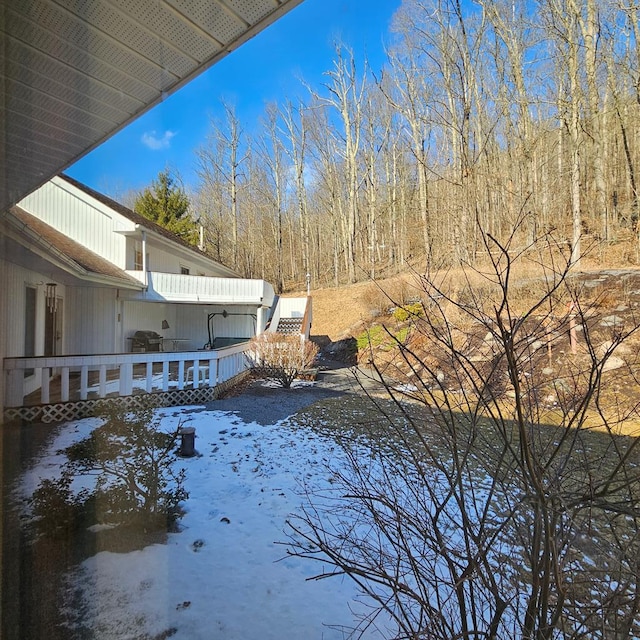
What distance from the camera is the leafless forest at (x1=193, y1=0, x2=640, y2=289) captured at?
3.29 metres

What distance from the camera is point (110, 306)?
10367 millimetres

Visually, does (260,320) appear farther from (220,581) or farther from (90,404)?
(220,581)

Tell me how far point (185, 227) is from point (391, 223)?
415 inches

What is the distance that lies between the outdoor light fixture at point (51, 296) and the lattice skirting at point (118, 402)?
3.12m

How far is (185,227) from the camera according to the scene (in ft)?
62.1

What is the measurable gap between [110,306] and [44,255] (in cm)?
570

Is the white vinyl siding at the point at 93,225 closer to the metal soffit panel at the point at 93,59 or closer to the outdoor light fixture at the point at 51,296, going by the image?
the outdoor light fixture at the point at 51,296

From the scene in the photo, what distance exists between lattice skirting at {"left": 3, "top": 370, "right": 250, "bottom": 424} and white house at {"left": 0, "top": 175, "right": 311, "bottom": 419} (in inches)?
3.0

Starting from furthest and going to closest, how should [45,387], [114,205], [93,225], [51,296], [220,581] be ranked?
[93,225], [51,296], [114,205], [45,387], [220,581]

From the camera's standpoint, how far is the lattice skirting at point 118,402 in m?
4.95

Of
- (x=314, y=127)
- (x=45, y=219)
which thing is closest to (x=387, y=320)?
(x=45, y=219)

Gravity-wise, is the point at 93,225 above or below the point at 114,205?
above

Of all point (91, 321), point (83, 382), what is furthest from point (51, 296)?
point (83, 382)

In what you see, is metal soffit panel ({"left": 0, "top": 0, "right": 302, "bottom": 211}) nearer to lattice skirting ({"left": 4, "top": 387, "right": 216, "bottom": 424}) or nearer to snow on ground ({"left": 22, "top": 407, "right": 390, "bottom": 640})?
snow on ground ({"left": 22, "top": 407, "right": 390, "bottom": 640})
